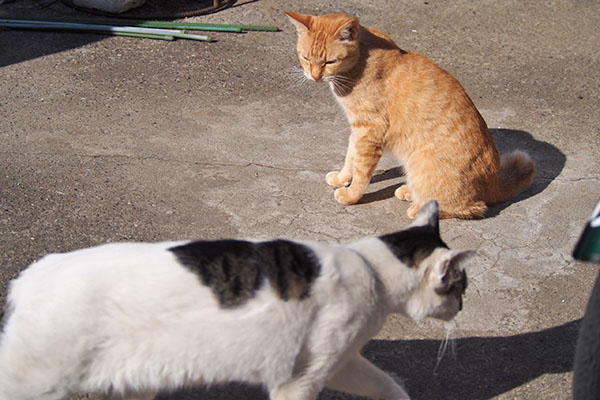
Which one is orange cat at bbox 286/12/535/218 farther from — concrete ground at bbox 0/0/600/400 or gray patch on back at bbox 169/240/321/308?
gray patch on back at bbox 169/240/321/308

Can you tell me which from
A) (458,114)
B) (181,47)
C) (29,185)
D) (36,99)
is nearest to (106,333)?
(29,185)

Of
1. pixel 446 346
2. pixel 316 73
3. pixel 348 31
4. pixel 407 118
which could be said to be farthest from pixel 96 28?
pixel 446 346

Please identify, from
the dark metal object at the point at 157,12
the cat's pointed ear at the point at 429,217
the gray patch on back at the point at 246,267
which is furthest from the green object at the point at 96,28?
the gray patch on back at the point at 246,267

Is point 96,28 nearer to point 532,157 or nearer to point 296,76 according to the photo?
point 296,76

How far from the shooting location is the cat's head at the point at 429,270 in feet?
8.08

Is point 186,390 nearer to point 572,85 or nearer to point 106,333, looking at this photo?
point 106,333

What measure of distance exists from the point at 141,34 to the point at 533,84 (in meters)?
3.80

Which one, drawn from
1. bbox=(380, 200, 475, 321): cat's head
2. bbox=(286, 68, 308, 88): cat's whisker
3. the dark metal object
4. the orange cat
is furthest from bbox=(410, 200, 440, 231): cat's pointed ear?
the dark metal object

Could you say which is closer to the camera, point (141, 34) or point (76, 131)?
point (76, 131)

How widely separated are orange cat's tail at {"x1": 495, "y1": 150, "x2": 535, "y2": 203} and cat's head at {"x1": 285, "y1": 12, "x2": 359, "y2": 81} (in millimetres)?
1324

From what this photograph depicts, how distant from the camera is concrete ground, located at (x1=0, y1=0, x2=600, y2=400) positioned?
10.5 ft

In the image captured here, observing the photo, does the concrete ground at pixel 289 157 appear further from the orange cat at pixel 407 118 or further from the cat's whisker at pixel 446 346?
the orange cat at pixel 407 118

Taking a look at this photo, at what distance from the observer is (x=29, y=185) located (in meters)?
4.06

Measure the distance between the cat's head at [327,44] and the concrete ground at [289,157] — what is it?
30.1 inches
